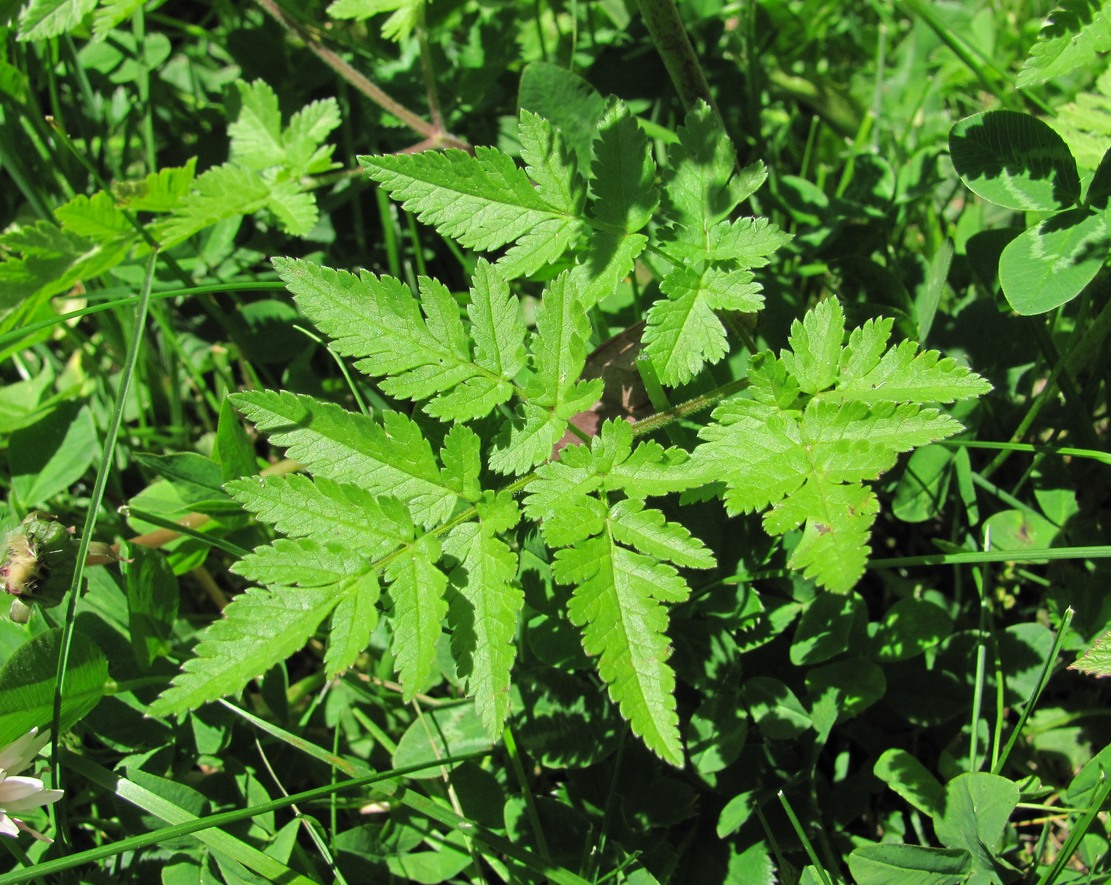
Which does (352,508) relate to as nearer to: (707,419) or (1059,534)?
(707,419)

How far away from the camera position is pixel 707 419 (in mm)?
1848

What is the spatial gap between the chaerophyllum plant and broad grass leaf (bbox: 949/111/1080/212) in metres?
0.50

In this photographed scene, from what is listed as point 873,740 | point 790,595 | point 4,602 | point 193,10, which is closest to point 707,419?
point 790,595

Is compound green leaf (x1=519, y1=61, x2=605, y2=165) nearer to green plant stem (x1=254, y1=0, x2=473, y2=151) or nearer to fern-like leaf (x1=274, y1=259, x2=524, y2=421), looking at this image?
green plant stem (x1=254, y1=0, x2=473, y2=151)

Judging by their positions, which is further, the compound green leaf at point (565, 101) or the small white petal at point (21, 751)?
the compound green leaf at point (565, 101)

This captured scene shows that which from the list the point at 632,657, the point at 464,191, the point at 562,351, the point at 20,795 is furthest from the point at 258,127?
the point at 632,657

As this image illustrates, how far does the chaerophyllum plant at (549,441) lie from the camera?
1414mm

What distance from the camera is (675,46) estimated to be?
6.61 feet

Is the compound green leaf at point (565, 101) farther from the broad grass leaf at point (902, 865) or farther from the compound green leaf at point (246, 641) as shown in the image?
the broad grass leaf at point (902, 865)

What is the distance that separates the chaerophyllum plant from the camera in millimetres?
1414

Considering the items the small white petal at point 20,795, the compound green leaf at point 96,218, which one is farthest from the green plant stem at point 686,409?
the compound green leaf at point 96,218

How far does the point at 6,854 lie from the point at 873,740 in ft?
5.71

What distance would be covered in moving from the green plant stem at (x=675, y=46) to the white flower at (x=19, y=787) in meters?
1.74

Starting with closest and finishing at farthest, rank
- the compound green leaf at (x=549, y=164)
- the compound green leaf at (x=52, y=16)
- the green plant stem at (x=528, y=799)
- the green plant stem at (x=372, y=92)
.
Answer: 1. the compound green leaf at (x=549, y=164)
2. the green plant stem at (x=528, y=799)
3. the compound green leaf at (x=52, y=16)
4. the green plant stem at (x=372, y=92)
